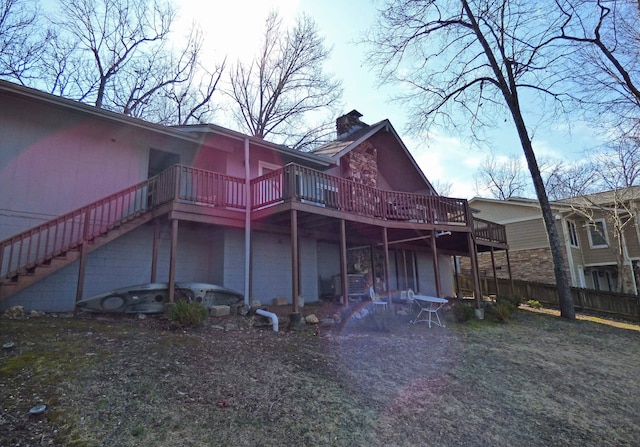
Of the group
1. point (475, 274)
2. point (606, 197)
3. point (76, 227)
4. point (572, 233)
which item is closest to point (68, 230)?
point (76, 227)

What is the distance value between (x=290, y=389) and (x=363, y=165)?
37.3 ft

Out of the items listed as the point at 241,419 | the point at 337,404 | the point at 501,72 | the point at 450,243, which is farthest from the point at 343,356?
the point at 501,72

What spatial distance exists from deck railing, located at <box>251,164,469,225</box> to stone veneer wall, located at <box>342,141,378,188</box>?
2.15 m

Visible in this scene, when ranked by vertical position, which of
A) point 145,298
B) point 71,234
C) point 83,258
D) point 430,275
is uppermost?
point 71,234

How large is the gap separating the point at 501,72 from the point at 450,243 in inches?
282

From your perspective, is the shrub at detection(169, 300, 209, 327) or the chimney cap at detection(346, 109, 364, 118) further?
the chimney cap at detection(346, 109, 364, 118)

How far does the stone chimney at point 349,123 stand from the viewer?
650 inches

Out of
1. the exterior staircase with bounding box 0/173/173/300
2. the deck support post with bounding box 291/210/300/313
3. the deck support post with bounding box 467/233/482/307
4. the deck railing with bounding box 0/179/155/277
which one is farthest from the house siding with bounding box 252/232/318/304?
the deck support post with bounding box 467/233/482/307

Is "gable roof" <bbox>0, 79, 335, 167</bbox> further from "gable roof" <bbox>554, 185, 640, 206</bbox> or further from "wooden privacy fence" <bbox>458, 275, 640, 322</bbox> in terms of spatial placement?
"gable roof" <bbox>554, 185, 640, 206</bbox>

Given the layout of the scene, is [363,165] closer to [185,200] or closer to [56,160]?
[185,200]

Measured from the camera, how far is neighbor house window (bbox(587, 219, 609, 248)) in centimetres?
2236

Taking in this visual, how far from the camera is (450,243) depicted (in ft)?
51.8

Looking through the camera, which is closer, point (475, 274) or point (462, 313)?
point (462, 313)

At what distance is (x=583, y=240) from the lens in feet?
76.1
